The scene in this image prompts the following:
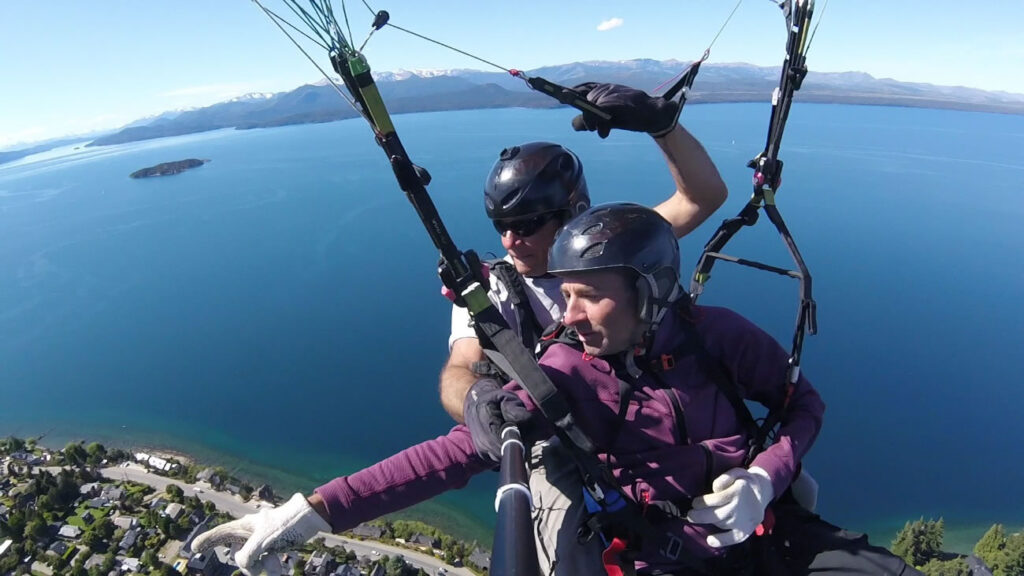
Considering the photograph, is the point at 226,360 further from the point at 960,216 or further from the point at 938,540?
the point at 960,216

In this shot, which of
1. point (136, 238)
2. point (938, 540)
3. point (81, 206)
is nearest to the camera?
point (938, 540)

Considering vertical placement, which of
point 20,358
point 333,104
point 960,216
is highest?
point 333,104

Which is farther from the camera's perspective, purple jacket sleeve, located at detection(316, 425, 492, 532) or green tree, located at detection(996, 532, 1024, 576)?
green tree, located at detection(996, 532, 1024, 576)

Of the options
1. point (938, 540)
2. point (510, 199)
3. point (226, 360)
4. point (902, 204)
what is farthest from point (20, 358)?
point (902, 204)

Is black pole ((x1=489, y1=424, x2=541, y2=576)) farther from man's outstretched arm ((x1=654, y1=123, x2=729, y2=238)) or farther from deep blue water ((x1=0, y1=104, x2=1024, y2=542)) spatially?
deep blue water ((x1=0, y1=104, x2=1024, y2=542))

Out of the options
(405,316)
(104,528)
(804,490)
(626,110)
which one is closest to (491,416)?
(626,110)

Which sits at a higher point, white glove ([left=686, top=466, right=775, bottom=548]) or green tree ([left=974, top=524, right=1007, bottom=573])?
white glove ([left=686, top=466, right=775, bottom=548])

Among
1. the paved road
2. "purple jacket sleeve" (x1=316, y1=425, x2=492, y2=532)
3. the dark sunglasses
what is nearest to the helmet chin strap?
"purple jacket sleeve" (x1=316, y1=425, x2=492, y2=532)
